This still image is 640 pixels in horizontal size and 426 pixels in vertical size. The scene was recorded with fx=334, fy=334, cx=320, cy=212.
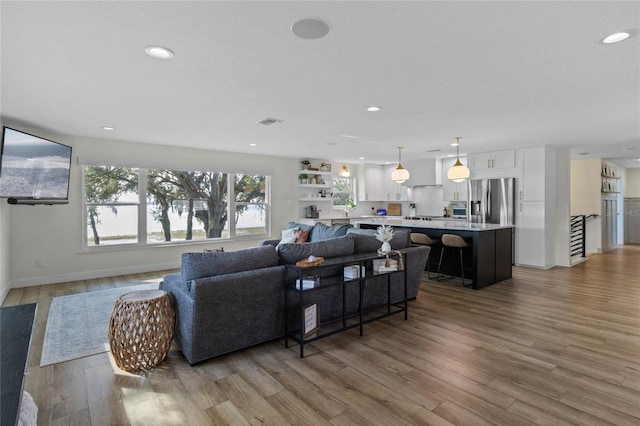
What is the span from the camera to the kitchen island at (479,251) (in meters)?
4.88

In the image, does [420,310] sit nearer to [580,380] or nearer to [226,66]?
[580,380]

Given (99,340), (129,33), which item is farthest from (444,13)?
(99,340)

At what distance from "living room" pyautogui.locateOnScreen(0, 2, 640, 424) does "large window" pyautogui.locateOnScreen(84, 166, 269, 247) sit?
0.19 m

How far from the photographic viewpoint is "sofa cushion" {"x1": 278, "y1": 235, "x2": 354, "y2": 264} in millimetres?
3176

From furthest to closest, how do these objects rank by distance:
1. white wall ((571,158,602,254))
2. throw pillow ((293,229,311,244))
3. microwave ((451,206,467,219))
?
white wall ((571,158,602,254)) → microwave ((451,206,467,219)) → throw pillow ((293,229,311,244))

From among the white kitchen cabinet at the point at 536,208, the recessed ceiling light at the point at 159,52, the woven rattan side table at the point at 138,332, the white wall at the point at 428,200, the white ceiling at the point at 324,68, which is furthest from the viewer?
the white wall at the point at 428,200

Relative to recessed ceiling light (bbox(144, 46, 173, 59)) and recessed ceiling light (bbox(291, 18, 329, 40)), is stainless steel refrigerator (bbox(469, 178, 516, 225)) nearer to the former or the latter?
recessed ceiling light (bbox(291, 18, 329, 40))

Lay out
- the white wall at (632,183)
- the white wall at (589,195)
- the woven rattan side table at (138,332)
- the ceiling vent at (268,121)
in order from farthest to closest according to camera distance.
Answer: the white wall at (632,183) < the white wall at (589,195) < the ceiling vent at (268,121) < the woven rattan side table at (138,332)

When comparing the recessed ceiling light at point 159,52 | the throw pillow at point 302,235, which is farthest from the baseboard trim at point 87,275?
the recessed ceiling light at point 159,52

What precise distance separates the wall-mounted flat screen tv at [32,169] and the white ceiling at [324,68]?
36 cm

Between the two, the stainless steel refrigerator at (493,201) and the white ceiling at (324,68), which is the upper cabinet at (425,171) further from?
the white ceiling at (324,68)

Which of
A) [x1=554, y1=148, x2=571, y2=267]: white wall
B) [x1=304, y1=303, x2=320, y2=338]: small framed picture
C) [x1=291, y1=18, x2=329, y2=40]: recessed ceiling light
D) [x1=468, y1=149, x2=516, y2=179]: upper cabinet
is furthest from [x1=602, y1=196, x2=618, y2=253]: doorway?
[x1=291, y1=18, x2=329, y2=40]: recessed ceiling light

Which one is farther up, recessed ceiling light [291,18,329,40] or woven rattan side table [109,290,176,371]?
recessed ceiling light [291,18,329,40]

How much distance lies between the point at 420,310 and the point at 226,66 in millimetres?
3282
